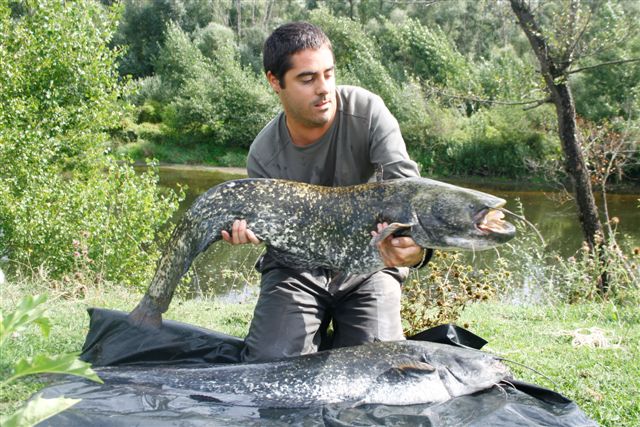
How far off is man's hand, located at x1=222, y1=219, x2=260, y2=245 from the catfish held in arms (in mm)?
33

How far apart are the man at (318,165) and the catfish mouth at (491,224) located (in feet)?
2.54

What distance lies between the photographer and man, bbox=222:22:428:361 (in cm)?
422

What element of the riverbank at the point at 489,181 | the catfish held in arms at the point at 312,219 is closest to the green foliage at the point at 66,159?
the catfish held in arms at the point at 312,219

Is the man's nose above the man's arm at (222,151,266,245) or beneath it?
above

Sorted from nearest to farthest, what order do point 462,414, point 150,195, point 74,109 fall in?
point 462,414
point 150,195
point 74,109

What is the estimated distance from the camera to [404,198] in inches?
149

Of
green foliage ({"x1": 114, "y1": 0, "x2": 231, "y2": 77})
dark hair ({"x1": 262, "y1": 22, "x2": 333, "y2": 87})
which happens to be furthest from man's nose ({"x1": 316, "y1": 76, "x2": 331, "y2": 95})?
green foliage ({"x1": 114, "y1": 0, "x2": 231, "y2": 77})

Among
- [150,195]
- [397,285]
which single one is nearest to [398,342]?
[397,285]

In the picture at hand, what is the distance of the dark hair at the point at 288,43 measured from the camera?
164 inches

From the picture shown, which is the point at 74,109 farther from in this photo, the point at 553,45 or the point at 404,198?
the point at 404,198

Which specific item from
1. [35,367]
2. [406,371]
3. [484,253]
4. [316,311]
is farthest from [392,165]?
[484,253]

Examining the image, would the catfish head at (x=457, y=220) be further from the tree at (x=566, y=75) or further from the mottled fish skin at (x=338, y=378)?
the tree at (x=566, y=75)

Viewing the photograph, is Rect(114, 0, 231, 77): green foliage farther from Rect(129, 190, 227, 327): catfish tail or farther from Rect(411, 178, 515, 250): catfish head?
Rect(411, 178, 515, 250): catfish head

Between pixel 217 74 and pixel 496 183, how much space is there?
20110 millimetres
